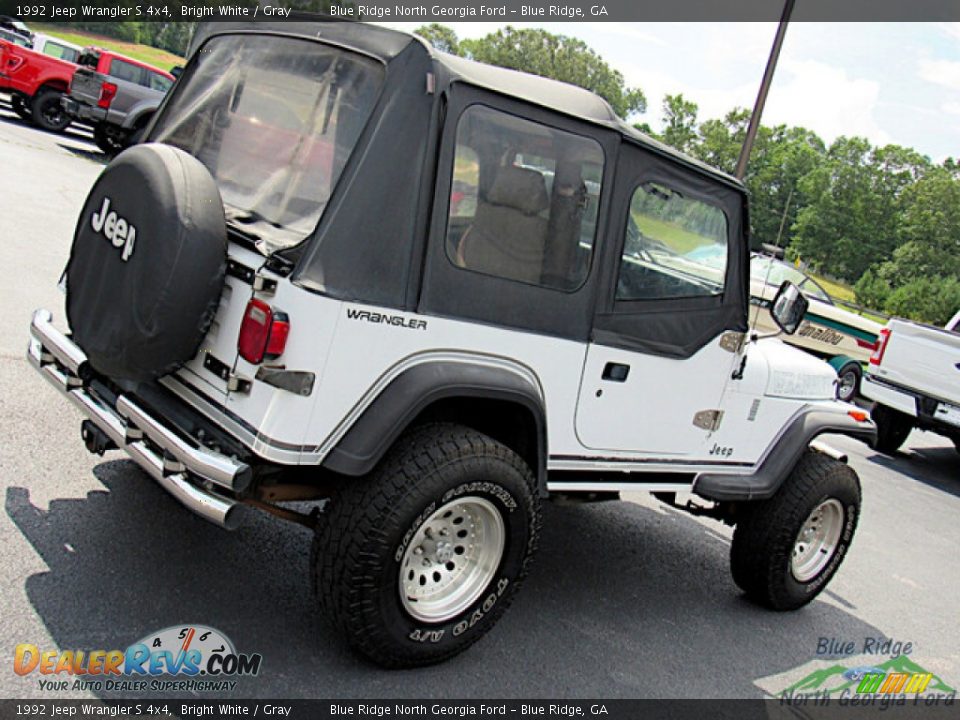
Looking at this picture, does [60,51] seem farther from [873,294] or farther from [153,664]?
[873,294]

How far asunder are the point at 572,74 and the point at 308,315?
330 feet

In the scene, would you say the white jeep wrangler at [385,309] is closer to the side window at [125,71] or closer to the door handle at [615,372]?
the door handle at [615,372]

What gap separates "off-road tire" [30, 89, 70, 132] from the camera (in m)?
17.1

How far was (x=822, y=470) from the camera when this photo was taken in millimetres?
4582

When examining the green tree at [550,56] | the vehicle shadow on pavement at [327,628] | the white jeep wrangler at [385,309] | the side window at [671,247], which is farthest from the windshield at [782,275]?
the green tree at [550,56]

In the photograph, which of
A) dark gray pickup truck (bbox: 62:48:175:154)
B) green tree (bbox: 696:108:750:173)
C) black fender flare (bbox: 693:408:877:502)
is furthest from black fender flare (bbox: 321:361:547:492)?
green tree (bbox: 696:108:750:173)

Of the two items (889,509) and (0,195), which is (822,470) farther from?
(0,195)

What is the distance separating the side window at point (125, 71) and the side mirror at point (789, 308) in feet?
52.2

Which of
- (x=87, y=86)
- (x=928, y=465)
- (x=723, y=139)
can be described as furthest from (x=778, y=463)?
(x=723, y=139)

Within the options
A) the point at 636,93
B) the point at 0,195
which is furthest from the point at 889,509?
the point at 636,93

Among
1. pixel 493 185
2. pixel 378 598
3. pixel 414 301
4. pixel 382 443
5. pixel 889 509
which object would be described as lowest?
pixel 889 509

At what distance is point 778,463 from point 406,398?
2421mm

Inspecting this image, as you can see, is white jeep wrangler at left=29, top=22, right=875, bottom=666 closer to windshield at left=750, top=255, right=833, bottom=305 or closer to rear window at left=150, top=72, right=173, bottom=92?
windshield at left=750, top=255, right=833, bottom=305

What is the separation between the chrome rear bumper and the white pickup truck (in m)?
8.54
